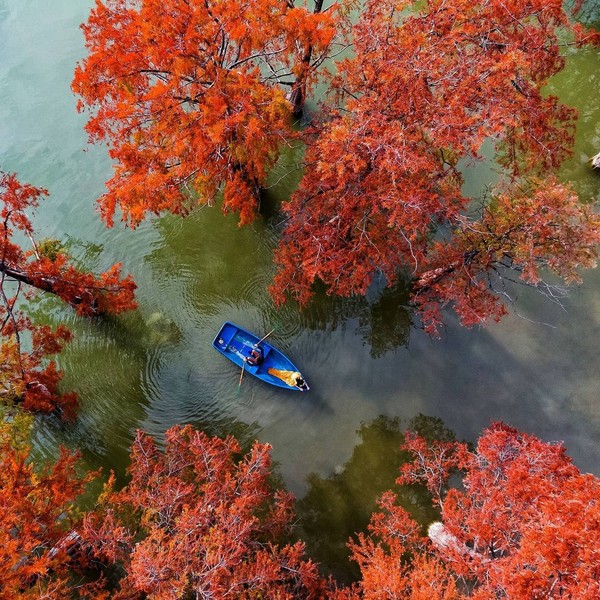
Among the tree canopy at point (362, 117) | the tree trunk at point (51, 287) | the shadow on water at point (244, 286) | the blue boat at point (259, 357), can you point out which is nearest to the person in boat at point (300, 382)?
the blue boat at point (259, 357)

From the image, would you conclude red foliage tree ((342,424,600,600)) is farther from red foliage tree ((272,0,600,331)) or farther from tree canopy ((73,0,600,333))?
red foliage tree ((272,0,600,331))

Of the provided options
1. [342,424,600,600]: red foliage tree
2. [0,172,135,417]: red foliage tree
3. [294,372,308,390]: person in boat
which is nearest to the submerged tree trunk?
[0,172,135,417]: red foliage tree

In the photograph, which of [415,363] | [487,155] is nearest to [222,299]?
[415,363]

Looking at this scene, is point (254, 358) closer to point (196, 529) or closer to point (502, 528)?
point (196, 529)

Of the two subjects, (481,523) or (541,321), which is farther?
(541,321)

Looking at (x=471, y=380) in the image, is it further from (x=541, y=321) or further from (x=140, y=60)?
(x=140, y=60)

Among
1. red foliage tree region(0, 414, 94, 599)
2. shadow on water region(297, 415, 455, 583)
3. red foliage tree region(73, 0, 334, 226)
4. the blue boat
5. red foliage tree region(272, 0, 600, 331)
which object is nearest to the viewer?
red foliage tree region(0, 414, 94, 599)
